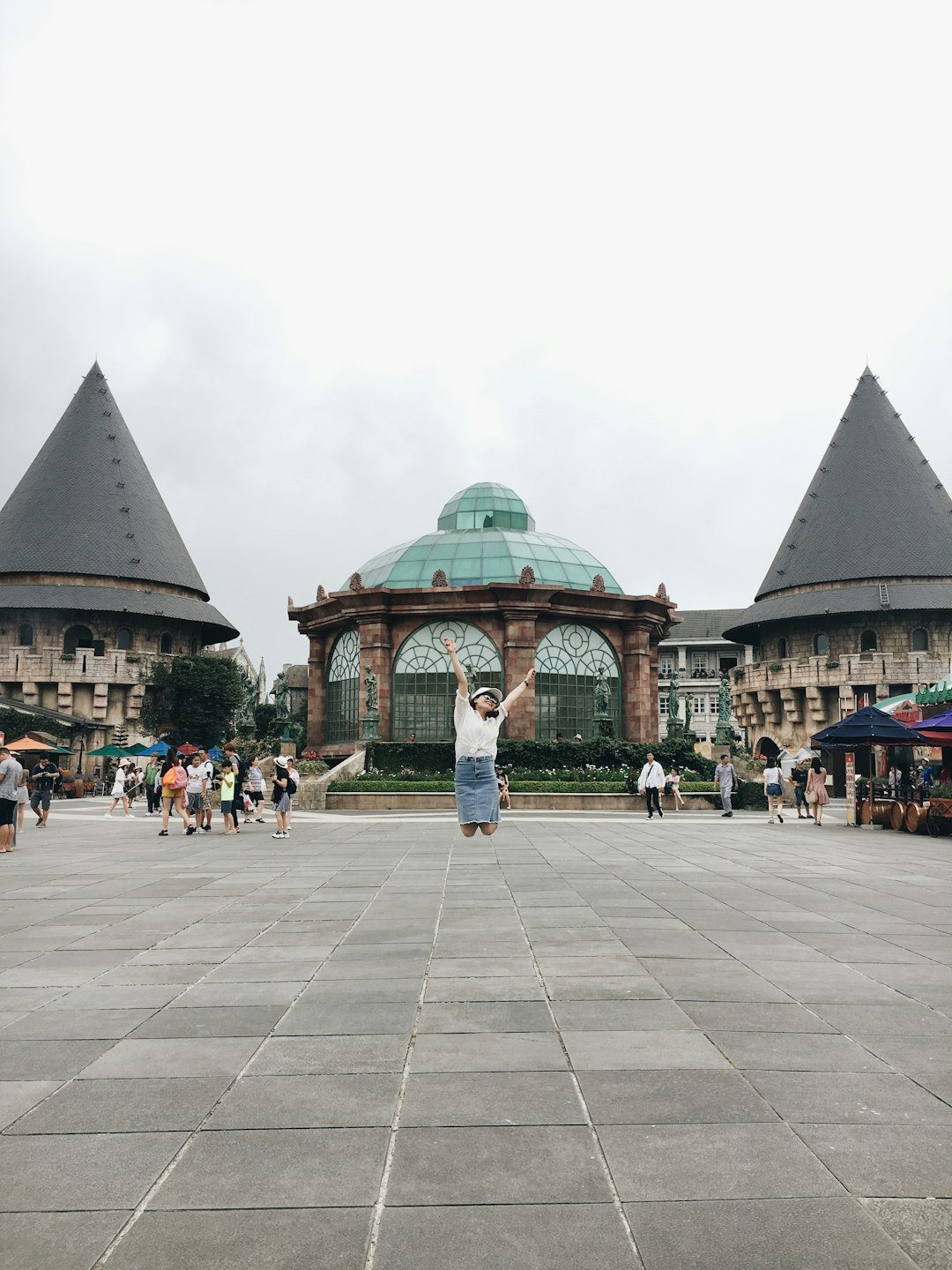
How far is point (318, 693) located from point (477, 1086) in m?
42.9

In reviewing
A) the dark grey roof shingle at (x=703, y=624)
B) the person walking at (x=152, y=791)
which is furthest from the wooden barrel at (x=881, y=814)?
the dark grey roof shingle at (x=703, y=624)

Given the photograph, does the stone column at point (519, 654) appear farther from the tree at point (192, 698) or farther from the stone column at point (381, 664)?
the tree at point (192, 698)

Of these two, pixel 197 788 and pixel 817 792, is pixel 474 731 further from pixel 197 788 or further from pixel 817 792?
pixel 817 792

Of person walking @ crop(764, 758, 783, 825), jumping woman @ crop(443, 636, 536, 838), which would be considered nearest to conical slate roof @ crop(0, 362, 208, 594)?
person walking @ crop(764, 758, 783, 825)

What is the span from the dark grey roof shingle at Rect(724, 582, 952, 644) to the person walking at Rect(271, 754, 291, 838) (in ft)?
140

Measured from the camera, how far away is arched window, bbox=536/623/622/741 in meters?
41.7

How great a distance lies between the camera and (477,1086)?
14.6ft

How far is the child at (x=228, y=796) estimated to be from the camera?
22.1 metres

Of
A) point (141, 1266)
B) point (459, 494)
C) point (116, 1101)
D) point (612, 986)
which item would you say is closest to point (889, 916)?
point (612, 986)

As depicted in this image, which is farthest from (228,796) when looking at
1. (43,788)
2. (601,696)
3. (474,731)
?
(601,696)

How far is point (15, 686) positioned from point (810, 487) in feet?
157

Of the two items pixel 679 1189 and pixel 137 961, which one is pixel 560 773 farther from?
pixel 679 1189

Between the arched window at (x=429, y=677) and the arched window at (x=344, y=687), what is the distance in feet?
6.29

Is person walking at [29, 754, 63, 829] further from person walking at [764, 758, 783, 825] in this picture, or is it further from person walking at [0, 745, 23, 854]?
person walking at [764, 758, 783, 825]
